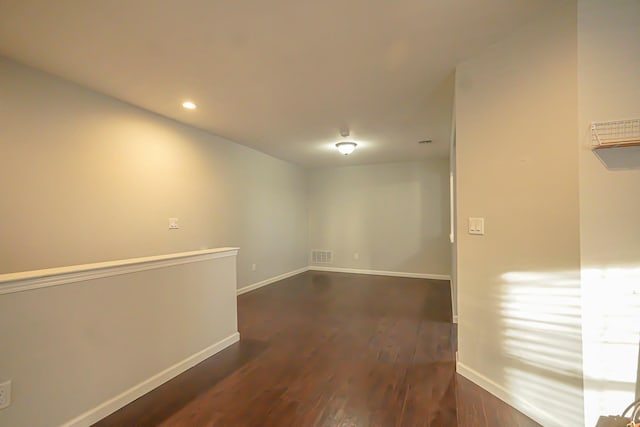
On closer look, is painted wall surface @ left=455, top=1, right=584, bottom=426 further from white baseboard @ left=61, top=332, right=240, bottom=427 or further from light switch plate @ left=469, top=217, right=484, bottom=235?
white baseboard @ left=61, top=332, right=240, bottom=427

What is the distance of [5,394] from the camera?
55.3 inches

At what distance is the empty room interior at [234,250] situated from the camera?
1.53 m

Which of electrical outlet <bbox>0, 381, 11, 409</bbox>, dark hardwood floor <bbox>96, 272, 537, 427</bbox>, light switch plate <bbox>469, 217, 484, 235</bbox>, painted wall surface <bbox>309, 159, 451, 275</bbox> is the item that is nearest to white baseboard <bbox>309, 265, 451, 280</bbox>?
painted wall surface <bbox>309, 159, 451, 275</bbox>

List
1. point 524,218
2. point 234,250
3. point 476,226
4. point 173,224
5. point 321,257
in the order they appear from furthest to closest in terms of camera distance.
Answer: point 321,257 → point 173,224 → point 234,250 → point 476,226 → point 524,218

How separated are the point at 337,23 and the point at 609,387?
8.52ft

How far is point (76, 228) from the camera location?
2648mm

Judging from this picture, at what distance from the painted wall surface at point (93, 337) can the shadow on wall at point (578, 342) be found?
2.53 m

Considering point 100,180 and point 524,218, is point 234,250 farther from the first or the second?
point 524,218

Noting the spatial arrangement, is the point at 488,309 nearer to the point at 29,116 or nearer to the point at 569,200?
the point at 569,200

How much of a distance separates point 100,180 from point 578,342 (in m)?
4.02

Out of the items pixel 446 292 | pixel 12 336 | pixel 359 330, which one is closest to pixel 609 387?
pixel 359 330

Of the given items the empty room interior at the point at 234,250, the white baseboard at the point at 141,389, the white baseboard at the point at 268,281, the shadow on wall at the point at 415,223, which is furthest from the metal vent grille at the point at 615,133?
the white baseboard at the point at 268,281

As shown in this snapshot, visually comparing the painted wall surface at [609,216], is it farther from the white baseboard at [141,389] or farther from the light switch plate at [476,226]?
the white baseboard at [141,389]

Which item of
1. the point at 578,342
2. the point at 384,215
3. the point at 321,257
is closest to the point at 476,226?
the point at 578,342
